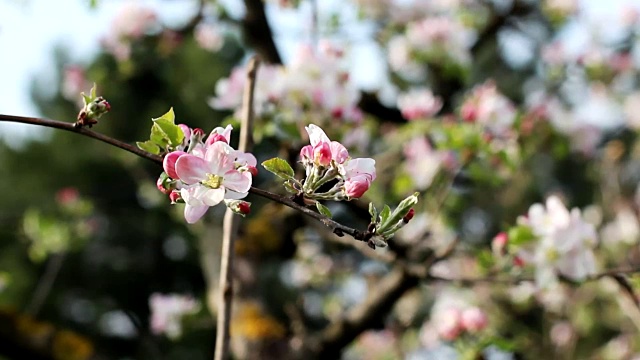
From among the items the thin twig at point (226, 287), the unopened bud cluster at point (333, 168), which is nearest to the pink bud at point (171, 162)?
the unopened bud cluster at point (333, 168)

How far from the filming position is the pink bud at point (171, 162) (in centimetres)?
59

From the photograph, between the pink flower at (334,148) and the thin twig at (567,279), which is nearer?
the pink flower at (334,148)

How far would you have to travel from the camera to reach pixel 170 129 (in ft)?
2.04

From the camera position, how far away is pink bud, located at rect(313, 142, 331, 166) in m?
0.64

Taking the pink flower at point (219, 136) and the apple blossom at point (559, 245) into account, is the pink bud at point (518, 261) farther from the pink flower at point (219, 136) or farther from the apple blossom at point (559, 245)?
the pink flower at point (219, 136)

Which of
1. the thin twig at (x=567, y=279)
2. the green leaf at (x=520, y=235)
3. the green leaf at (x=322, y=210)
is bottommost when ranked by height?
the green leaf at (x=322, y=210)

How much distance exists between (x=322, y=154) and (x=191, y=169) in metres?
0.12

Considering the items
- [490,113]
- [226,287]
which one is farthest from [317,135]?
[490,113]

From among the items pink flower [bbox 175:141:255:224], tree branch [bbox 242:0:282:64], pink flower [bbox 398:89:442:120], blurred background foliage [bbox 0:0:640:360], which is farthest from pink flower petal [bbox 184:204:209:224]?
tree branch [bbox 242:0:282:64]

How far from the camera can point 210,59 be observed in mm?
9664

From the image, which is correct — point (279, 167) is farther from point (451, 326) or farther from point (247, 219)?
point (247, 219)

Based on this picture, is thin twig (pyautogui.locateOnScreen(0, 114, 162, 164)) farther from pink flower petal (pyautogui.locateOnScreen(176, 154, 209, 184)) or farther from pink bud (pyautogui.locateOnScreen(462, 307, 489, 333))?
pink bud (pyautogui.locateOnScreen(462, 307, 489, 333))

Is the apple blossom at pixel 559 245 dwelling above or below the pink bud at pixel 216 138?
above

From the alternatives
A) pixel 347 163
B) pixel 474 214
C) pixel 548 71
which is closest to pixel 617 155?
pixel 548 71
